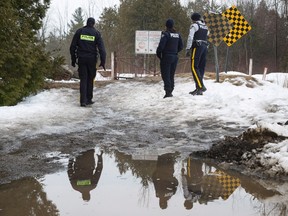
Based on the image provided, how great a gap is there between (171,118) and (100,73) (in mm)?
14444

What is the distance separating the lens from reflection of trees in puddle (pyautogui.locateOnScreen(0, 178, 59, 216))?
283 cm

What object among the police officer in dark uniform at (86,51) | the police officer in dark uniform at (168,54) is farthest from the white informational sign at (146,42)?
the police officer in dark uniform at (86,51)

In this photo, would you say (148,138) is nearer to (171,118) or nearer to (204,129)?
(204,129)

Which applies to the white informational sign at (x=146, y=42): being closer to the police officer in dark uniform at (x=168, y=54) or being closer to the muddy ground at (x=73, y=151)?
the police officer in dark uniform at (x=168, y=54)

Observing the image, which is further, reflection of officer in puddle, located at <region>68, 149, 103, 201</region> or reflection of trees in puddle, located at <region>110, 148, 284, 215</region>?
reflection of officer in puddle, located at <region>68, 149, 103, 201</region>

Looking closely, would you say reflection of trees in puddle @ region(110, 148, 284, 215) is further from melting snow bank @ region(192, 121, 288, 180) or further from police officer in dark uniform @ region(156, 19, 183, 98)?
police officer in dark uniform @ region(156, 19, 183, 98)

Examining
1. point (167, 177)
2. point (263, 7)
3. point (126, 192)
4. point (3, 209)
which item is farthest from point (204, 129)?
point (263, 7)

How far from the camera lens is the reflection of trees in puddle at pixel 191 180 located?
3203 mm

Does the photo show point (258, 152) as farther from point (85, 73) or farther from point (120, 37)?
point (120, 37)

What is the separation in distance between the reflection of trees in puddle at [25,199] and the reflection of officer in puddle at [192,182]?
1119 millimetres

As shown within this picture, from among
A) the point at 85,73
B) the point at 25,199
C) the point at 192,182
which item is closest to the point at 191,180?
the point at 192,182

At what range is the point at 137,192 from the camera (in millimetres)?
3291

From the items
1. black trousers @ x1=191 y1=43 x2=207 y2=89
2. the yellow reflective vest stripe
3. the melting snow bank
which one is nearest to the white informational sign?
black trousers @ x1=191 y1=43 x2=207 y2=89

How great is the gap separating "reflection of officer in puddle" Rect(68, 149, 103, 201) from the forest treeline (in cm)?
378
